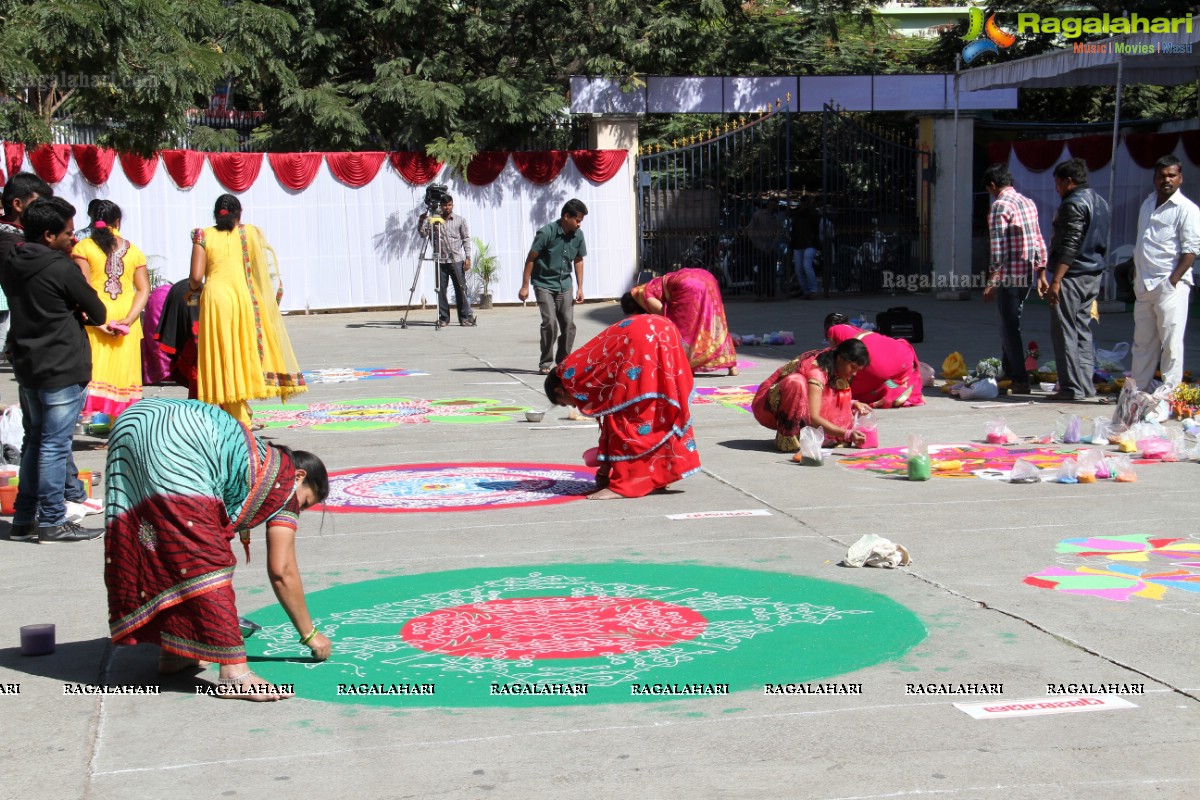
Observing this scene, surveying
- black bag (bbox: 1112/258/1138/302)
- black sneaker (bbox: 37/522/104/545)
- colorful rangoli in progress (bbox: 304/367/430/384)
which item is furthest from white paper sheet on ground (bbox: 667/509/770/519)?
black bag (bbox: 1112/258/1138/302)

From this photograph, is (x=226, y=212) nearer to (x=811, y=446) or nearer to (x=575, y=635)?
(x=811, y=446)

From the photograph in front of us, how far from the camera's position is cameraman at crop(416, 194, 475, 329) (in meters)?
19.5

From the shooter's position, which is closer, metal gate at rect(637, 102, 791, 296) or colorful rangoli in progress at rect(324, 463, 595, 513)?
colorful rangoli in progress at rect(324, 463, 595, 513)

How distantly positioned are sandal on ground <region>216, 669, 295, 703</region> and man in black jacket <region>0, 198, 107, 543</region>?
289 centimetres

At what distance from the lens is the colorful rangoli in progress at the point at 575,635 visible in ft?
15.2

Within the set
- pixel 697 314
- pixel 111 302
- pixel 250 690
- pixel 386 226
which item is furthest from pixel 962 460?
pixel 386 226

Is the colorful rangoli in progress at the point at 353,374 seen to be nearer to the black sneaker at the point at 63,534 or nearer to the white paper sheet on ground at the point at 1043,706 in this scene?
the black sneaker at the point at 63,534

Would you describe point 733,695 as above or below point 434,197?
below

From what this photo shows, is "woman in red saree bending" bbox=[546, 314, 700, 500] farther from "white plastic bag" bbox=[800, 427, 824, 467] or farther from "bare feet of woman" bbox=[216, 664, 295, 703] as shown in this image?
"bare feet of woman" bbox=[216, 664, 295, 703]

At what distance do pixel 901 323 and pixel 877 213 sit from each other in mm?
8266

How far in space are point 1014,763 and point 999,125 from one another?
21.7 meters

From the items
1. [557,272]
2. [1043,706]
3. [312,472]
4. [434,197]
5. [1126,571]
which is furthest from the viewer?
[434,197]

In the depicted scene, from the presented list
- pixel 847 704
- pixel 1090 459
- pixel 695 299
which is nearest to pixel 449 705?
pixel 847 704

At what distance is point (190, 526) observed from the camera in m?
4.43
